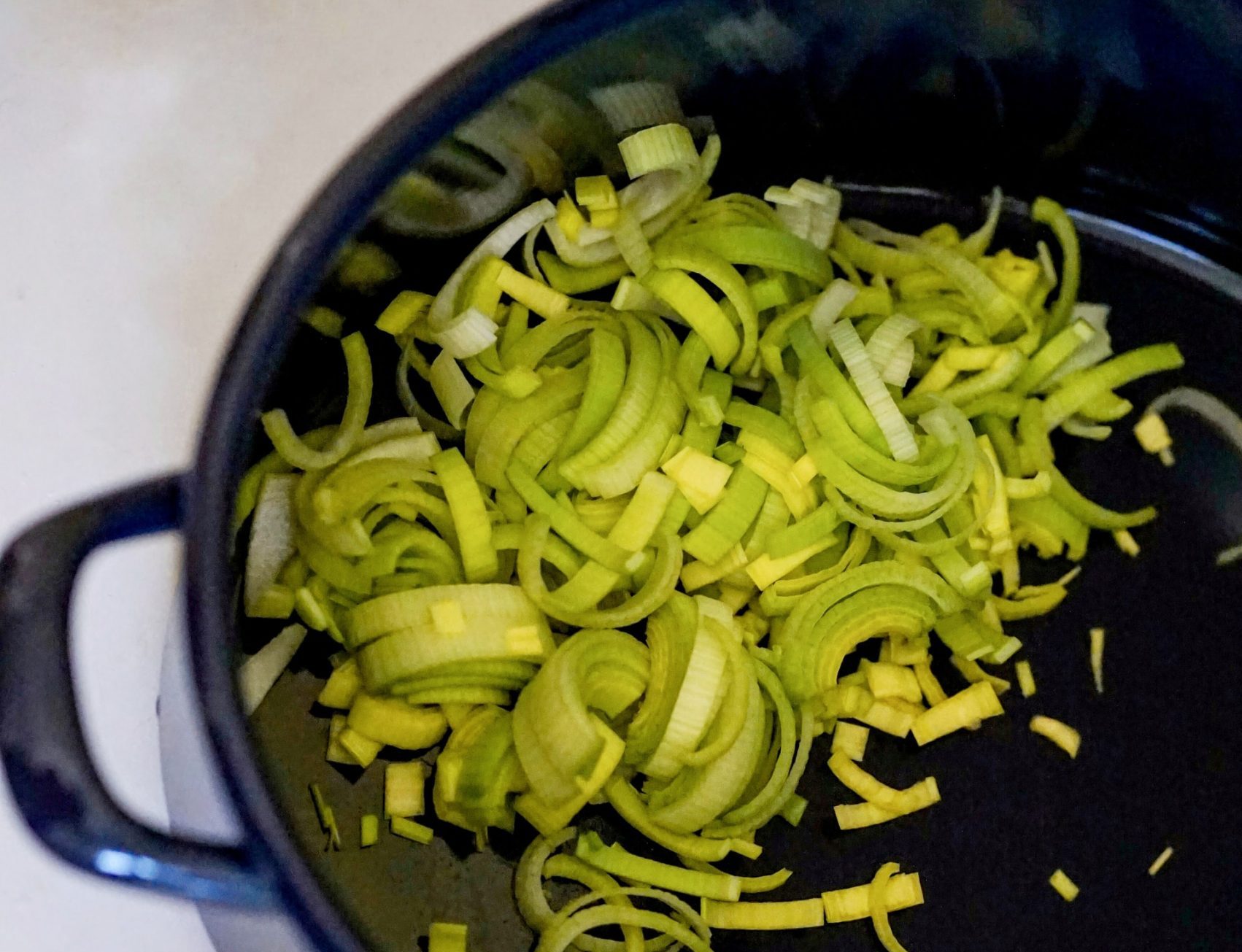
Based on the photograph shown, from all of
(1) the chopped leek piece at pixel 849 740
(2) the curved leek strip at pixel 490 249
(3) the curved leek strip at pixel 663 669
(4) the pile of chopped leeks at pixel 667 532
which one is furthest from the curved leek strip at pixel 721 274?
(1) the chopped leek piece at pixel 849 740

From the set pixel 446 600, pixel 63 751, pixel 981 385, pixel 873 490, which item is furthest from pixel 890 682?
pixel 63 751

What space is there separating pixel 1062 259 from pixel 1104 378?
5.3 inches

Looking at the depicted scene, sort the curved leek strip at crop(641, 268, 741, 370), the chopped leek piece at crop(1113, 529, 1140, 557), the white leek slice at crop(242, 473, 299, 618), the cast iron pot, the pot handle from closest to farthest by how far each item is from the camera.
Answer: the pot handle
the cast iron pot
the white leek slice at crop(242, 473, 299, 618)
the curved leek strip at crop(641, 268, 741, 370)
the chopped leek piece at crop(1113, 529, 1140, 557)

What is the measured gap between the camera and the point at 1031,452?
3.04 feet

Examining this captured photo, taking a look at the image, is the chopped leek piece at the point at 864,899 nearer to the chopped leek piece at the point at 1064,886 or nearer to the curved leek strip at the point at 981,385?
the chopped leek piece at the point at 1064,886

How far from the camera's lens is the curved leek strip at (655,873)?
31.3 inches

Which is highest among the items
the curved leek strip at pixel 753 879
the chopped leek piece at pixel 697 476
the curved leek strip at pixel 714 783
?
the chopped leek piece at pixel 697 476

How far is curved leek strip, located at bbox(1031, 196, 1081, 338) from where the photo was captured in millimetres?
962

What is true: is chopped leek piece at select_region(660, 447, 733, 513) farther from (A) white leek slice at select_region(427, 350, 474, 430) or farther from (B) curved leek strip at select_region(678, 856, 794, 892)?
(B) curved leek strip at select_region(678, 856, 794, 892)

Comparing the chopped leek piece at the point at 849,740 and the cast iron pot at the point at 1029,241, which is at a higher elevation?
the cast iron pot at the point at 1029,241

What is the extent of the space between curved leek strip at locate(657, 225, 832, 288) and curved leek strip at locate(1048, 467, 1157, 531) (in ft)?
0.95

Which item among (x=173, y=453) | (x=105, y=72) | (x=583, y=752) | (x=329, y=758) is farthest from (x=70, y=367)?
(x=583, y=752)

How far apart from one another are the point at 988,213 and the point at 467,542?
61 cm

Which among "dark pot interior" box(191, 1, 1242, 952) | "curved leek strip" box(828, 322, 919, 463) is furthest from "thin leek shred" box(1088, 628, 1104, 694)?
"curved leek strip" box(828, 322, 919, 463)
